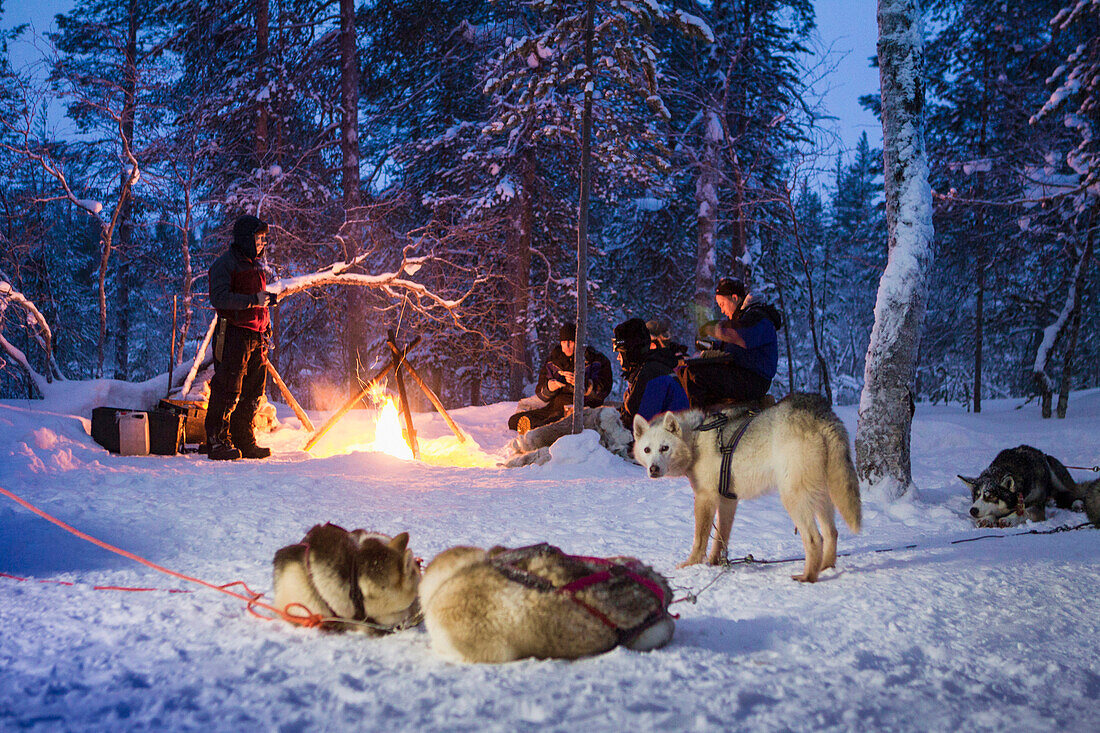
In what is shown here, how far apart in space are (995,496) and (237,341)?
770cm

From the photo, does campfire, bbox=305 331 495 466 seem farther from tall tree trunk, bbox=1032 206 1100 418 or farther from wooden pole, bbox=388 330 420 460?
tall tree trunk, bbox=1032 206 1100 418

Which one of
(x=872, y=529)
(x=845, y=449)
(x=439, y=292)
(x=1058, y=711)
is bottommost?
(x=872, y=529)

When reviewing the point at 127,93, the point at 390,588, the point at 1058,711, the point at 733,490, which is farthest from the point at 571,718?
the point at 127,93

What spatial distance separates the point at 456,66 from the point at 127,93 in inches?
306

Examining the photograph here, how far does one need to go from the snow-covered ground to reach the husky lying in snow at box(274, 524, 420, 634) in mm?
94

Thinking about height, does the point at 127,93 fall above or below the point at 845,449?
above

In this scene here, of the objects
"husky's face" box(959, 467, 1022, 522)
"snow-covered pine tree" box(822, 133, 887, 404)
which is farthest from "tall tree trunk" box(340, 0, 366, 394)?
"snow-covered pine tree" box(822, 133, 887, 404)

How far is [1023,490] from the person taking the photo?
5.56 metres

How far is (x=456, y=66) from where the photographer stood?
15.9m

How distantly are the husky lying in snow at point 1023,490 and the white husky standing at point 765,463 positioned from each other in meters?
→ 2.92

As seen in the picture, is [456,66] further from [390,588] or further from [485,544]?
[390,588]

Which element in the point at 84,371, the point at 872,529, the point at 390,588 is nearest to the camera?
the point at 390,588

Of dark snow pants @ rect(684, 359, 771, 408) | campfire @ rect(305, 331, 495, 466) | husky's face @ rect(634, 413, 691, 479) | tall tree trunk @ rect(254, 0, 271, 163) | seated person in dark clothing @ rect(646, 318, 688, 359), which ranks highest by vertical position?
tall tree trunk @ rect(254, 0, 271, 163)

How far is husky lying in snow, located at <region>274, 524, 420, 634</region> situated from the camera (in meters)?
2.31
